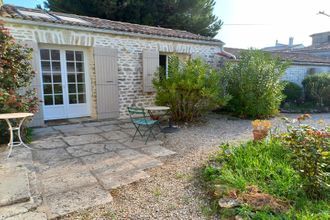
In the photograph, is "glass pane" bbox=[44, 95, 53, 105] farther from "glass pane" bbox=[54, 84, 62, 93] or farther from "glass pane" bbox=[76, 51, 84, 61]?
"glass pane" bbox=[76, 51, 84, 61]

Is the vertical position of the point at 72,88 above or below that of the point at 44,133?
above

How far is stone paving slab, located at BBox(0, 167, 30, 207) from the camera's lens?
8.40ft

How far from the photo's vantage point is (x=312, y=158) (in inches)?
96.4

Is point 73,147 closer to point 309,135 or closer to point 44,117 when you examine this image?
point 44,117

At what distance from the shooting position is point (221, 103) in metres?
6.61

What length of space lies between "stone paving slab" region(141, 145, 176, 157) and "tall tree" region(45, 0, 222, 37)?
9.61m

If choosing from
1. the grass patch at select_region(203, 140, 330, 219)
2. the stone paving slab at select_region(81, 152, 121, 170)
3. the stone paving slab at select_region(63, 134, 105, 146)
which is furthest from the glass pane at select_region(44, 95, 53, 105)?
the grass patch at select_region(203, 140, 330, 219)

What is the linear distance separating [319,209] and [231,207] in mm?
858

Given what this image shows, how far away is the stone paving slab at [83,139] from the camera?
4.89 m

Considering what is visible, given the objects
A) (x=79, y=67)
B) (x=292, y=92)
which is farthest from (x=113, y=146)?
(x=292, y=92)

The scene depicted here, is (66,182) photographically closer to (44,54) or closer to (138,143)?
Answer: (138,143)

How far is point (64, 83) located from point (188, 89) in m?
3.59

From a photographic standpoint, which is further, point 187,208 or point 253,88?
point 253,88

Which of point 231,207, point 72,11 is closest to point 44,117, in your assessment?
point 231,207
